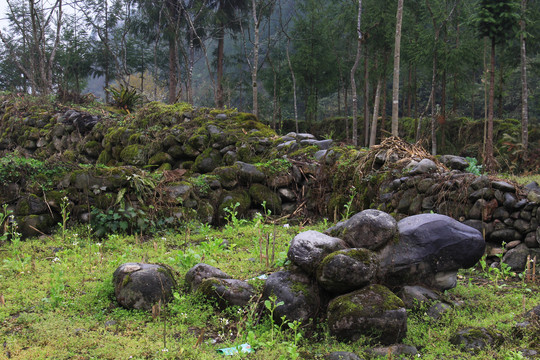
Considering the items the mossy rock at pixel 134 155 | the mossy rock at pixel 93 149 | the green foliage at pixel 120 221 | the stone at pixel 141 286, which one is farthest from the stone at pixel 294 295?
the mossy rock at pixel 93 149

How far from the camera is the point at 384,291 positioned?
3363mm

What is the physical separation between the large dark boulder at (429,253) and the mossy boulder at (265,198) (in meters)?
4.05

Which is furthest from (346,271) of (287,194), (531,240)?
(287,194)

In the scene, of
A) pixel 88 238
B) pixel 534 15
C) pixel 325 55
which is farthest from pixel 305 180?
pixel 325 55

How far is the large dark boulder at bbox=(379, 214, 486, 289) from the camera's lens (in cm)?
379

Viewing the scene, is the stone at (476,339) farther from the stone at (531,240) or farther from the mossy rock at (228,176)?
the mossy rock at (228,176)

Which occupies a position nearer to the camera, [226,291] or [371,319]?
[371,319]

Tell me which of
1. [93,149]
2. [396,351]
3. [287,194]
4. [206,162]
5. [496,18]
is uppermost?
[496,18]

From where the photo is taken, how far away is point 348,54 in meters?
24.5

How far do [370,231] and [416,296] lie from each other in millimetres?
719

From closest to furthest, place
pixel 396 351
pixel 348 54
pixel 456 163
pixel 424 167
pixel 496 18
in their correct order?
pixel 396 351 < pixel 424 167 < pixel 456 163 < pixel 496 18 < pixel 348 54

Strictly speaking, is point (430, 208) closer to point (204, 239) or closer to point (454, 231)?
point (454, 231)

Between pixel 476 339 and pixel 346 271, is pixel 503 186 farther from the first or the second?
pixel 346 271

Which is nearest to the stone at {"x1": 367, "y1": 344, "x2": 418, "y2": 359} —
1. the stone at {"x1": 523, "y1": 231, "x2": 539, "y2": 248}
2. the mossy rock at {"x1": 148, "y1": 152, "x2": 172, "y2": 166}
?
the stone at {"x1": 523, "y1": 231, "x2": 539, "y2": 248}
